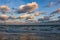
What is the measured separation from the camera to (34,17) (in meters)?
5.52

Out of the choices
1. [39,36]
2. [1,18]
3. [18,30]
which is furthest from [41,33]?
[1,18]

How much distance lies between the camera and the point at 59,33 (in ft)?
17.5

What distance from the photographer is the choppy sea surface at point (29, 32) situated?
17.7 ft

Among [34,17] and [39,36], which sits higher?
[34,17]

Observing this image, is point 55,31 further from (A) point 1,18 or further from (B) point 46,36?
(A) point 1,18

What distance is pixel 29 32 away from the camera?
5508mm

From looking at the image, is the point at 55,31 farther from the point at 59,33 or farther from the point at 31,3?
the point at 31,3

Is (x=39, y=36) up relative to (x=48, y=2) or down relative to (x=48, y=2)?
down

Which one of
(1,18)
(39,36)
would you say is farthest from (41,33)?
(1,18)

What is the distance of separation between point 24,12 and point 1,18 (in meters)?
0.55

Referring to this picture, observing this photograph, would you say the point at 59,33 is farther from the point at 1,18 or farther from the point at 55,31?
the point at 1,18

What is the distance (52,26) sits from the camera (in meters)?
5.41

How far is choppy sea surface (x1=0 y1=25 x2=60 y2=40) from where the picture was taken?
5.38 metres

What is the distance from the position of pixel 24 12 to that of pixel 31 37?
1.95 feet
